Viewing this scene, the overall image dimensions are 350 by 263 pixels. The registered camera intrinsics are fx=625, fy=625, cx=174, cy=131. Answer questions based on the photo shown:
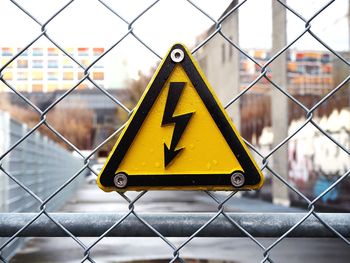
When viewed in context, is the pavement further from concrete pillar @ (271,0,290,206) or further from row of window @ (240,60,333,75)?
concrete pillar @ (271,0,290,206)

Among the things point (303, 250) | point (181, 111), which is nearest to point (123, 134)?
point (181, 111)

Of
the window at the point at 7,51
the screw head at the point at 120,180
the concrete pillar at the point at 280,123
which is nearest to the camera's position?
the screw head at the point at 120,180

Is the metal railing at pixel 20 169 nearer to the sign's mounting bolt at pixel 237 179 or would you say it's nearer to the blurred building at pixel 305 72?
the sign's mounting bolt at pixel 237 179

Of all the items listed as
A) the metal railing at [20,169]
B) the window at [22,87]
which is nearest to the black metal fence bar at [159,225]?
the window at [22,87]

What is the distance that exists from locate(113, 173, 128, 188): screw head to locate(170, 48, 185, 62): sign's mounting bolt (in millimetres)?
275

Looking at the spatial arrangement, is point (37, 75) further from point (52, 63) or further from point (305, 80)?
point (305, 80)

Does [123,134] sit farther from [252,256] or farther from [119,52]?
[252,256]

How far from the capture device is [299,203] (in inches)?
547

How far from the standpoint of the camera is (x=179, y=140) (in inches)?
53.4

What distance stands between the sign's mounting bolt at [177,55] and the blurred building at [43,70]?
0.23 m

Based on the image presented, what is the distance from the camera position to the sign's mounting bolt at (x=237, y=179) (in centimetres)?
135

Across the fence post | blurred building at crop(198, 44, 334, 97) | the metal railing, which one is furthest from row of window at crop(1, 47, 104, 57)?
blurred building at crop(198, 44, 334, 97)

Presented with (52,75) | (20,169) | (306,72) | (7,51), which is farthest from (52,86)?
(306,72)

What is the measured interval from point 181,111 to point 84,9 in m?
0.43
